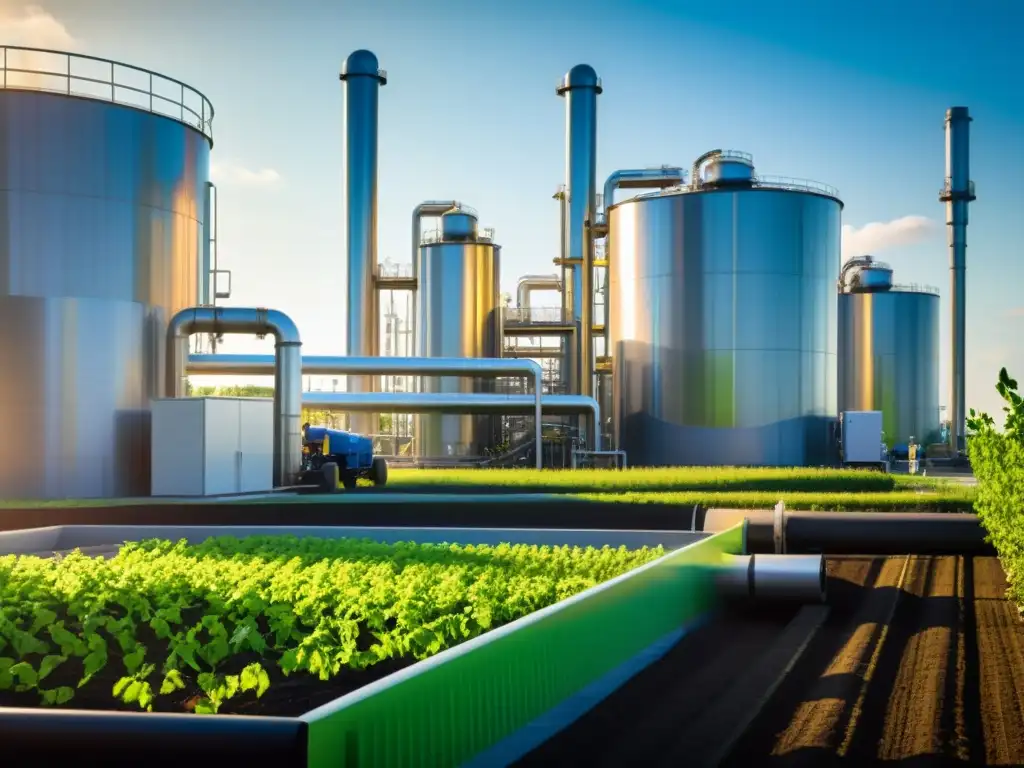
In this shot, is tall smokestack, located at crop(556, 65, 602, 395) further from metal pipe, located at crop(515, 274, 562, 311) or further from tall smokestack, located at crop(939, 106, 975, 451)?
tall smokestack, located at crop(939, 106, 975, 451)

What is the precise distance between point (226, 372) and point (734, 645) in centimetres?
2105

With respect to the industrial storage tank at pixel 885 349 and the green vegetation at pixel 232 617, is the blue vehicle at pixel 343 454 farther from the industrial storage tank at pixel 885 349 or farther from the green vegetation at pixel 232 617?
the industrial storage tank at pixel 885 349

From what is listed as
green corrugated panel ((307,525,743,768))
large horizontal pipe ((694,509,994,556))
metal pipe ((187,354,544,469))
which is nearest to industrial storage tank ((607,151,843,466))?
metal pipe ((187,354,544,469))

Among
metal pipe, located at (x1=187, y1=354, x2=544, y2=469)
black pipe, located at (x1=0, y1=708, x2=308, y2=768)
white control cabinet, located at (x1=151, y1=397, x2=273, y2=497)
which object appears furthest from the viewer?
metal pipe, located at (x1=187, y1=354, x2=544, y2=469)

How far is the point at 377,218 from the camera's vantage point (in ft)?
121

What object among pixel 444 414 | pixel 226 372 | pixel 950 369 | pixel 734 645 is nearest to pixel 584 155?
pixel 444 414

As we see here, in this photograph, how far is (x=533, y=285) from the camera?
152 ft

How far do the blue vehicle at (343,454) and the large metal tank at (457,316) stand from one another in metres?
11.0

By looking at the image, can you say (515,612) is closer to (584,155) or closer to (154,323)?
(154,323)

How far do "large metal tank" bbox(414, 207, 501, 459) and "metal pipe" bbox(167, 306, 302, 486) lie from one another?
517 inches

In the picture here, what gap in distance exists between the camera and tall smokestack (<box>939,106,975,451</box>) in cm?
4756

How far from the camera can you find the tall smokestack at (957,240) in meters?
47.6

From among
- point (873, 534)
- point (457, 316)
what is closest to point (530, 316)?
point (457, 316)

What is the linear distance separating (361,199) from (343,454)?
14.1m
